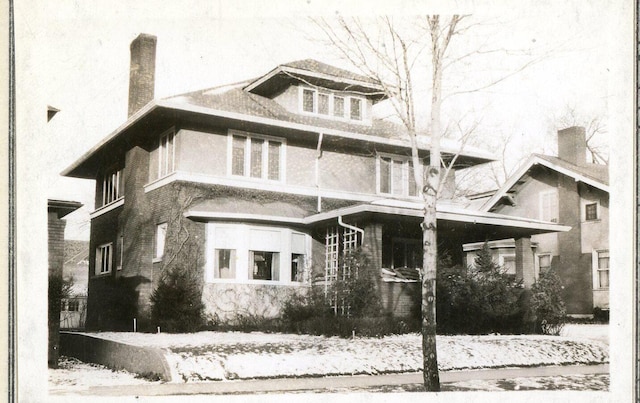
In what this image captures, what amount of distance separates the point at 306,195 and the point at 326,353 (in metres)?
1.96

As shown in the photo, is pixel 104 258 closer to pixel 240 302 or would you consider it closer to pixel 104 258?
pixel 104 258

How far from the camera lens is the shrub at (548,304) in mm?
7937

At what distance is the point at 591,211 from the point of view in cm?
759

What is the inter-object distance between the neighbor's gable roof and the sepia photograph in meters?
0.04

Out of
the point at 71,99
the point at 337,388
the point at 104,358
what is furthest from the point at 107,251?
the point at 337,388

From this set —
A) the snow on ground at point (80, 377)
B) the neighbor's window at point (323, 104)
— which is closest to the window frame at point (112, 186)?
the snow on ground at point (80, 377)

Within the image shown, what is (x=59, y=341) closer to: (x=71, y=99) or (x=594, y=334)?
(x=71, y=99)

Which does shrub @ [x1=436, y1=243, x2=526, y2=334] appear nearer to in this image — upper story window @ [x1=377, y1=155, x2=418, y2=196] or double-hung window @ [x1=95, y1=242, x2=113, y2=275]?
upper story window @ [x1=377, y1=155, x2=418, y2=196]

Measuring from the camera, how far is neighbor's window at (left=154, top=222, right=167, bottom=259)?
751 cm

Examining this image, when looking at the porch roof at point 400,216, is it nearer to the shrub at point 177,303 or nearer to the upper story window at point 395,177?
the upper story window at point 395,177

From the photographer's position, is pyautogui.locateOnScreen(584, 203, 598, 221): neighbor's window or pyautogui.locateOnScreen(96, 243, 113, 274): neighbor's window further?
pyautogui.locateOnScreen(584, 203, 598, 221): neighbor's window

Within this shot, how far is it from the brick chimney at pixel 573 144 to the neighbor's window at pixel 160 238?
4.67 metres

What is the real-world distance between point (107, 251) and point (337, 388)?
116 inches

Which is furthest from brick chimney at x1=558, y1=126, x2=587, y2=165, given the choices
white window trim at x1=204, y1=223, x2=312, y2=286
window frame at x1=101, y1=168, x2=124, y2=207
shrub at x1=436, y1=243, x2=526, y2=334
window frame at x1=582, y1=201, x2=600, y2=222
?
window frame at x1=101, y1=168, x2=124, y2=207
